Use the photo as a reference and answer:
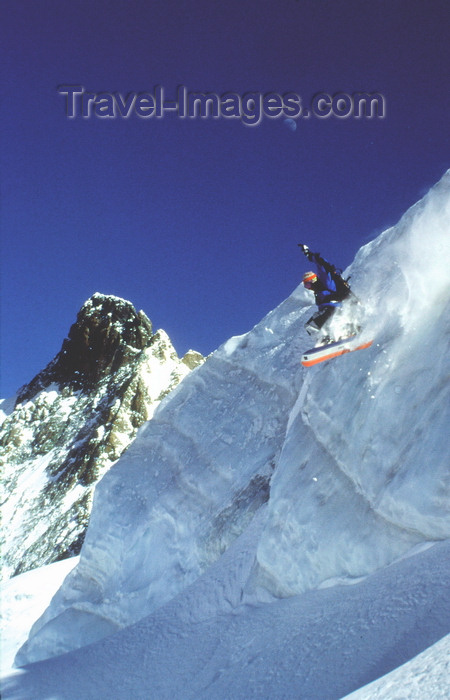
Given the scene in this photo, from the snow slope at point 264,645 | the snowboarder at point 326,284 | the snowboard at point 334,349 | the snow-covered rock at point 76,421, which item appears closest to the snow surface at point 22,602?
the snow slope at point 264,645

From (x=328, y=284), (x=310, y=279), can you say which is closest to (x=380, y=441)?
(x=328, y=284)

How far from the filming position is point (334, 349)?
890 centimetres

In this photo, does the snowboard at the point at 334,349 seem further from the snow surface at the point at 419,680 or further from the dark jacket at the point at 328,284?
the snow surface at the point at 419,680

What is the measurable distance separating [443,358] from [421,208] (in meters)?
3.99

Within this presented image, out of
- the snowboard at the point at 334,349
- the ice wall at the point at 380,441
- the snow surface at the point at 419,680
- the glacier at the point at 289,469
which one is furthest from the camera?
the snowboard at the point at 334,349

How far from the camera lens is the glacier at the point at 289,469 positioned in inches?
243

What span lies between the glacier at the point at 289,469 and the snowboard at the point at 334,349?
213mm

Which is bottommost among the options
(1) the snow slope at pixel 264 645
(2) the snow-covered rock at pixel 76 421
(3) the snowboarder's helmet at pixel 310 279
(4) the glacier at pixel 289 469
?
(1) the snow slope at pixel 264 645

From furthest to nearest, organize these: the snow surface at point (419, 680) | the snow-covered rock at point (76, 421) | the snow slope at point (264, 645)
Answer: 1. the snow-covered rock at point (76, 421)
2. the snow slope at point (264, 645)
3. the snow surface at point (419, 680)

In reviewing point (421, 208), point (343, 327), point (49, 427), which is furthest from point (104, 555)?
point (49, 427)

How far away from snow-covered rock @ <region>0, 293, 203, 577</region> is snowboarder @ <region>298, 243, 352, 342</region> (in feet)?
219

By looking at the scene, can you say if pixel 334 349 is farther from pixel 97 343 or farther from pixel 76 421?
pixel 97 343

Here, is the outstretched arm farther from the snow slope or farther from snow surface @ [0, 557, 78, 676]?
snow surface @ [0, 557, 78, 676]

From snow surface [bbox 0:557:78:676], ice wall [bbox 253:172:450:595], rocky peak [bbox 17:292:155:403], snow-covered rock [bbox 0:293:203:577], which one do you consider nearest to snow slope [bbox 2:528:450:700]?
ice wall [bbox 253:172:450:595]
